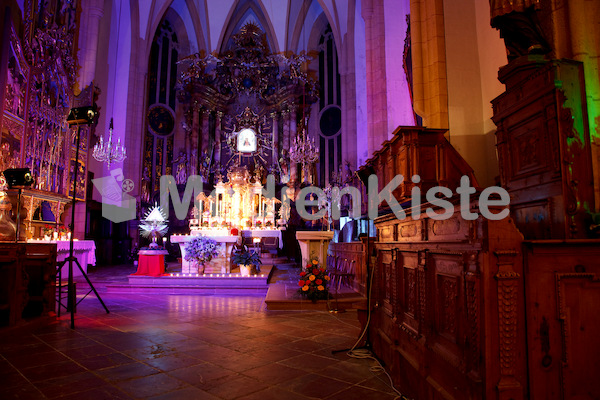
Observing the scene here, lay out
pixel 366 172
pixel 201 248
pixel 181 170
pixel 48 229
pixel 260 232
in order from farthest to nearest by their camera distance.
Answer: pixel 181 170, pixel 260 232, pixel 48 229, pixel 366 172, pixel 201 248

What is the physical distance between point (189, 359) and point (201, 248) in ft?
19.1

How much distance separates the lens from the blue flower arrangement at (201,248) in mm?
9078

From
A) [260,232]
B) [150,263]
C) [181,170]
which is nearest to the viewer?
[150,263]

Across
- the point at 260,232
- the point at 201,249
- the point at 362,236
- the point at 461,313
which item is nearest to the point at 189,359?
the point at 362,236

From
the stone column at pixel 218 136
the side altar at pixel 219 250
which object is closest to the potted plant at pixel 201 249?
the side altar at pixel 219 250

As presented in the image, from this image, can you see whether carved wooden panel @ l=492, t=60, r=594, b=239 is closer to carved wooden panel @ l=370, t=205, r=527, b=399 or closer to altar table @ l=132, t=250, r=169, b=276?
carved wooden panel @ l=370, t=205, r=527, b=399

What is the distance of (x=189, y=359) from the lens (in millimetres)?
3410

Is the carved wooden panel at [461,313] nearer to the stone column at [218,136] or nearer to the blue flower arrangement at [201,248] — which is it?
the blue flower arrangement at [201,248]

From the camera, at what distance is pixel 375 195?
9383mm

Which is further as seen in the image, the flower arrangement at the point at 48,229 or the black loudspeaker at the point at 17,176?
the flower arrangement at the point at 48,229

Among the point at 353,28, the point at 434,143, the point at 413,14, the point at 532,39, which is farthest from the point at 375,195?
the point at 353,28

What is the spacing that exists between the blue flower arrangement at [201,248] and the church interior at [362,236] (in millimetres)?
51

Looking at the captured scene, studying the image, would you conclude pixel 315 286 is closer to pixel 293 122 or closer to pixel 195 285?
pixel 195 285

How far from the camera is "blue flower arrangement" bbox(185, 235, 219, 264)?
9.08 m
